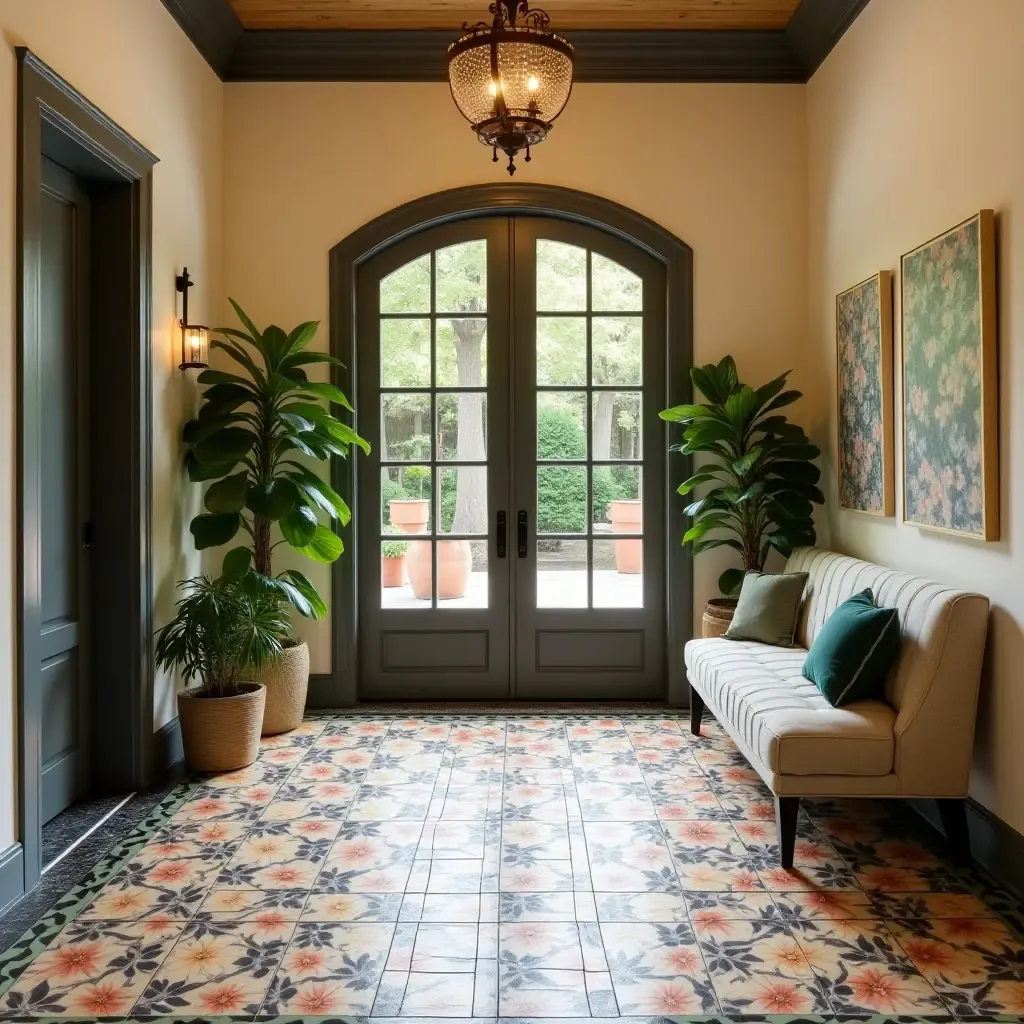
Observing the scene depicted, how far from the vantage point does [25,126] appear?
2.72 meters

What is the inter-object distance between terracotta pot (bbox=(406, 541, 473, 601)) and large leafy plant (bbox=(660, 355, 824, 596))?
121 centimetres

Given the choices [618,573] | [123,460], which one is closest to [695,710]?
[618,573]

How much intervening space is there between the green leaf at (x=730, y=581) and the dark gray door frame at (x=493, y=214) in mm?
271

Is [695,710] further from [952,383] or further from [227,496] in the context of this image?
[227,496]

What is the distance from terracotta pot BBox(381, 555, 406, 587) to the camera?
16.2ft

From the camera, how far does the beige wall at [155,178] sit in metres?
2.67

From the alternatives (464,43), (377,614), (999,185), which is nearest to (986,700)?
(999,185)

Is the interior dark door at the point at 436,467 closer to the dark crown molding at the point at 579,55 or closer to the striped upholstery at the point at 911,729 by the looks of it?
the dark crown molding at the point at 579,55

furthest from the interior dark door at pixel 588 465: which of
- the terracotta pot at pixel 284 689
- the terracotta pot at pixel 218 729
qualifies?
the terracotta pot at pixel 218 729

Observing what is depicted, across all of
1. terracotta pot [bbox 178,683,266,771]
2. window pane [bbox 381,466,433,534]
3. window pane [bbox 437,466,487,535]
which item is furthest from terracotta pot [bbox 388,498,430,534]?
terracotta pot [bbox 178,683,266,771]

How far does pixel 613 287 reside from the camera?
16.1 ft

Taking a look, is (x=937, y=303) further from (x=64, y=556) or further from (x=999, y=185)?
(x=64, y=556)

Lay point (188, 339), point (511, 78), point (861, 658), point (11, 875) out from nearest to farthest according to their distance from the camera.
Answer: point (511, 78) < point (11, 875) < point (861, 658) < point (188, 339)

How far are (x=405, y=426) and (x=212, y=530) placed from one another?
4.34 feet
